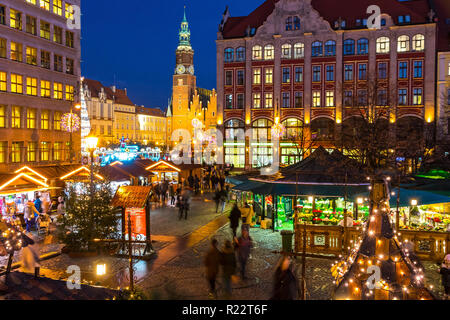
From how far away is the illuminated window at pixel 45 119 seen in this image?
32125 mm

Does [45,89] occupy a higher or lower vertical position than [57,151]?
higher

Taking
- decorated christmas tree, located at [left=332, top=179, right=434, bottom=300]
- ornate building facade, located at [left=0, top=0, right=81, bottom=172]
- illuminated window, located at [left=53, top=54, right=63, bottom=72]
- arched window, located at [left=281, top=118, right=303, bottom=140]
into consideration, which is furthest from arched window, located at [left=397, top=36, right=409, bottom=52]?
decorated christmas tree, located at [left=332, top=179, right=434, bottom=300]

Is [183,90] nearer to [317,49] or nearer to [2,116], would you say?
[317,49]

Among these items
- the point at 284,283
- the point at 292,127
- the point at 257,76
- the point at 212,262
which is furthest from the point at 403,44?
the point at 284,283

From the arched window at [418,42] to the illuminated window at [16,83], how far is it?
41038 mm

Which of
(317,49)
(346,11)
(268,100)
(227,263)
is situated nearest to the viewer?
(227,263)

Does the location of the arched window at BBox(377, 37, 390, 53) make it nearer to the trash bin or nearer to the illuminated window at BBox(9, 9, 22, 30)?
the illuminated window at BBox(9, 9, 22, 30)

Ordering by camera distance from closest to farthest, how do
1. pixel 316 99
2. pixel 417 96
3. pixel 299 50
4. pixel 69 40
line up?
pixel 69 40
pixel 417 96
pixel 316 99
pixel 299 50

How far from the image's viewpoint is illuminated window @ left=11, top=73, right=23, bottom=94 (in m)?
29.3

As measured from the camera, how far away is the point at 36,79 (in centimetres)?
Answer: 3125

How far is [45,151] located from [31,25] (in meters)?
10.1

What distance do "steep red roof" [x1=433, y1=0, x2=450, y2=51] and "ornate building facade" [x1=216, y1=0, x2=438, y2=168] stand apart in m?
2.16

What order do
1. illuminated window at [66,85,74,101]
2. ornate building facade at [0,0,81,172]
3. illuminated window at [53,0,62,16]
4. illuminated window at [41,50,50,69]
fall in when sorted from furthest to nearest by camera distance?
illuminated window at [66,85,74,101], illuminated window at [53,0,62,16], illuminated window at [41,50,50,69], ornate building facade at [0,0,81,172]
